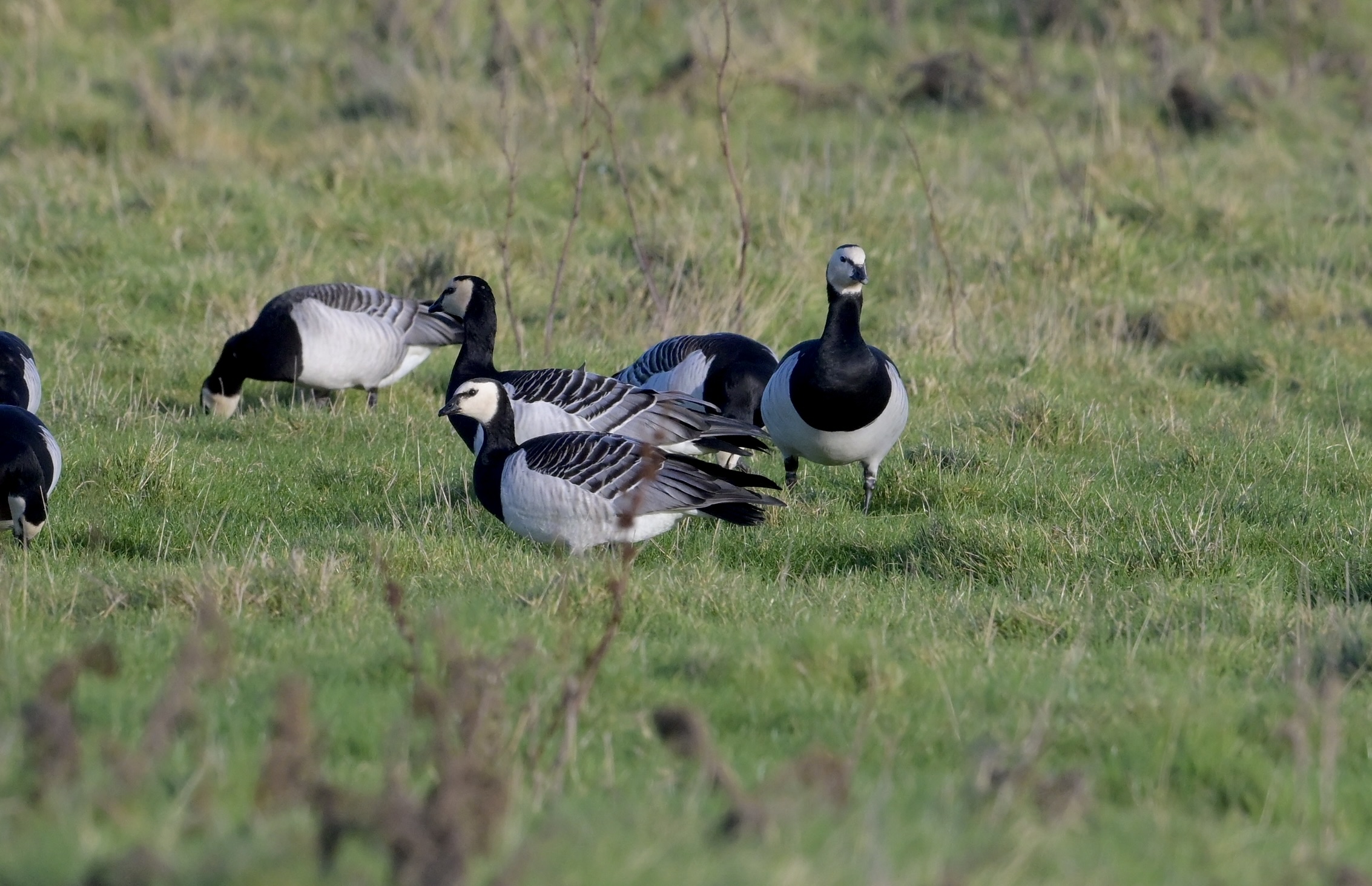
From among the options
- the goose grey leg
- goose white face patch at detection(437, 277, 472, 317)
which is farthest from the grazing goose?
the goose grey leg

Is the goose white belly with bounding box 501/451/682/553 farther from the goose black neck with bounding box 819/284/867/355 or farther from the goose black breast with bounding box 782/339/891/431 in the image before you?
the goose black neck with bounding box 819/284/867/355

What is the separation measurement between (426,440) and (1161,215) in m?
7.57

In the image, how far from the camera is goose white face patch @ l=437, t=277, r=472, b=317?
9375 mm

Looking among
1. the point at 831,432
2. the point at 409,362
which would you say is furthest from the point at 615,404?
the point at 409,362

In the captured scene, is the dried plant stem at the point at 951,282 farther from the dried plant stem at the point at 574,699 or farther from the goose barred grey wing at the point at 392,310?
the dried plant stem at the point at 574,699

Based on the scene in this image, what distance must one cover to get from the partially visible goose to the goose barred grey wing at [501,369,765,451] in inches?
30.8

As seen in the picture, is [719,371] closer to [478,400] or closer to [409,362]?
[478,400]

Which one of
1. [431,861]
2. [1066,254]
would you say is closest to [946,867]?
[431,861]

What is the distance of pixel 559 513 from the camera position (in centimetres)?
632

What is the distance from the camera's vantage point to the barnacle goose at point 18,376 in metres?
7.79

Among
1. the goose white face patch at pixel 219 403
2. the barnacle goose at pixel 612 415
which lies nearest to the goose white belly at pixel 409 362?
the goose white face patch at pixel 219 403

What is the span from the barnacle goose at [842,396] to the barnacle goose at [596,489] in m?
0.69

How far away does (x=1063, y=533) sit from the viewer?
22.0 ft

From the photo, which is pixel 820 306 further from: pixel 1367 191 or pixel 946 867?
pixel 946 867
